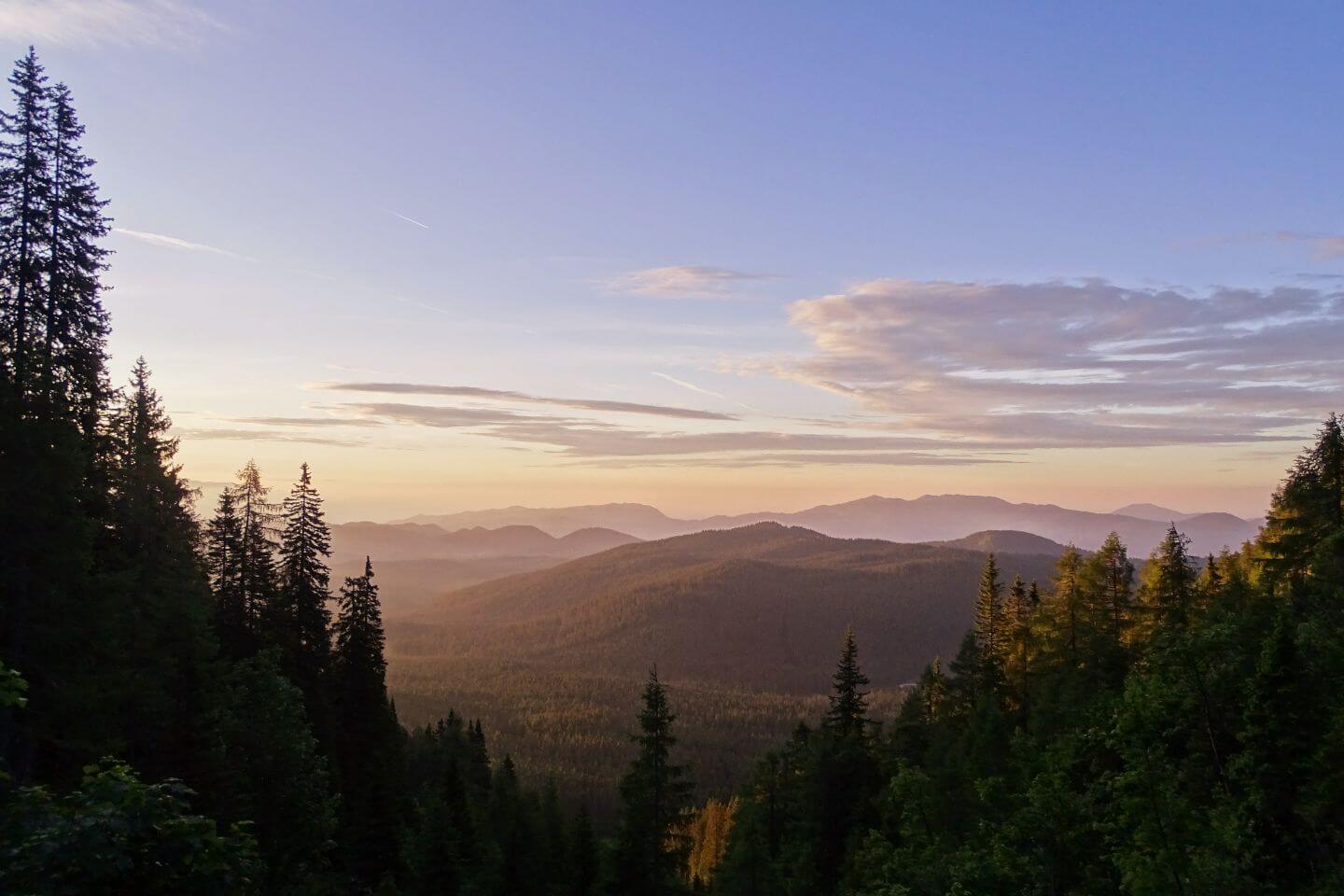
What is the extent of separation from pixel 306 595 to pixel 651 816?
23.6 m

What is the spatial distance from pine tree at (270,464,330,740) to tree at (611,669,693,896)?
59.3 feet

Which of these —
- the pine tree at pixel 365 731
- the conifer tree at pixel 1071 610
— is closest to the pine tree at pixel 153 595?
the pine tree at pixel 365 731

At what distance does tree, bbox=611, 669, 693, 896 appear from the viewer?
3612 centimetres

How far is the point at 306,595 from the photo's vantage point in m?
45.5

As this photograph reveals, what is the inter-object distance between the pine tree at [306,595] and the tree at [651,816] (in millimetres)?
18066

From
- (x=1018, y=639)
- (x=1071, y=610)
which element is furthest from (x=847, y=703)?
(x=1071, y=610)

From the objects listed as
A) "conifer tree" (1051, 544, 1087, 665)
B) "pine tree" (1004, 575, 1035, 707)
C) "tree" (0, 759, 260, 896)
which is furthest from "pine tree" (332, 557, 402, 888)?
"pine tree" (1004, 575, 1035, 707)

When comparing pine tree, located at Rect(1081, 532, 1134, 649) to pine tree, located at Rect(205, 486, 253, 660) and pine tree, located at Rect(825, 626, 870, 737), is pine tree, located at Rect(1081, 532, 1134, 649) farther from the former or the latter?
pine tree, located at Rect(205, 486, 253, 660)

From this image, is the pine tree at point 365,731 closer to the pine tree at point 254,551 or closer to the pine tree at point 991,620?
the pine tree at point 254,551

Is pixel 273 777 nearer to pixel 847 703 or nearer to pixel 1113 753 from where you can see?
pixel 1113 753

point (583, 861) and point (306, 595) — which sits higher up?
point (306, 595)

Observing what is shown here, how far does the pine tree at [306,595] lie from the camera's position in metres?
43.3

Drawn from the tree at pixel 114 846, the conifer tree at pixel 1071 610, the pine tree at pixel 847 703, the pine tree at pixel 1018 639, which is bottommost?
the pine tree at pixel 847 703

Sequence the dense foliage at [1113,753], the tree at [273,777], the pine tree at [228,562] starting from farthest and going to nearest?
the pine tree at [228,562] → the tree at [273,777] → the dense foliage at [1113,753]
